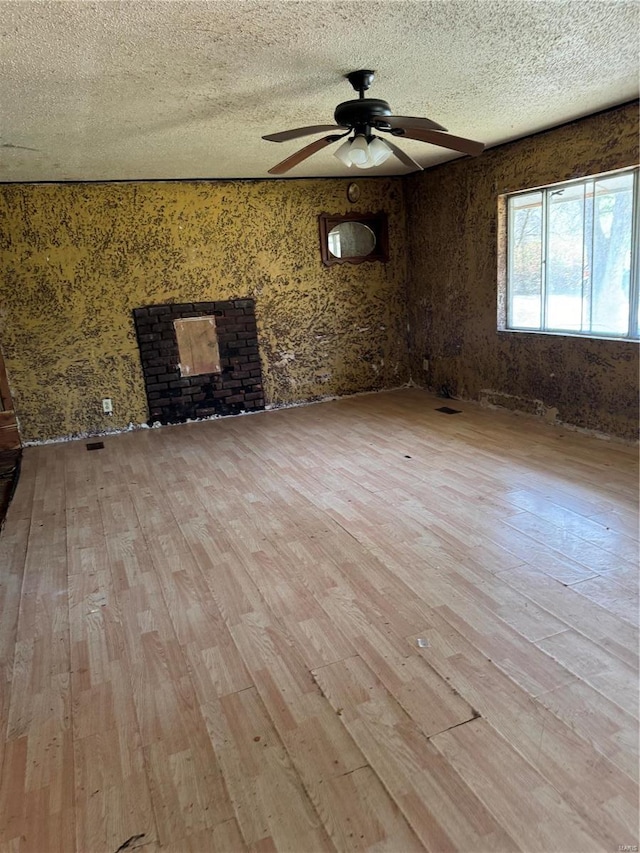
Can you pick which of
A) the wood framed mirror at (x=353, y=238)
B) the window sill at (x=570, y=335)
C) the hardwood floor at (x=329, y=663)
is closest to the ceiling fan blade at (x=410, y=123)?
the hardwood floor at (x=329, y=663)

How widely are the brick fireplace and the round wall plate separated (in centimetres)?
158

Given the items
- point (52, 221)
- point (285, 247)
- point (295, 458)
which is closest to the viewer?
A: point (295, 458)

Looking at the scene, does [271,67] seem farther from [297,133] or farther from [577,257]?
[577,257]

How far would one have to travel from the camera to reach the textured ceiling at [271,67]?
2.00 meters

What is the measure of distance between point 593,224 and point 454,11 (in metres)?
2.38

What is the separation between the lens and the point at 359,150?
9.04ft

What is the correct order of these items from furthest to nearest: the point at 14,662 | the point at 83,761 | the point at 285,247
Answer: the point at 285,247
the point at 14,662
the point at 83,761

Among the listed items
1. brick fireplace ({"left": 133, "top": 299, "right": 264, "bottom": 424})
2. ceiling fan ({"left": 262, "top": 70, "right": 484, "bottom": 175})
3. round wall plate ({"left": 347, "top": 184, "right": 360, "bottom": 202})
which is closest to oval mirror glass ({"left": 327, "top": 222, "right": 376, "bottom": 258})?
round wall plate ({"left": 347, "top": 184, "right": 360, "bottom": 202})

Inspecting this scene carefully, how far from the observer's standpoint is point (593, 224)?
3.93 metres

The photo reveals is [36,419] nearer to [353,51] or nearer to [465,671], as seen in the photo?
[353,51]

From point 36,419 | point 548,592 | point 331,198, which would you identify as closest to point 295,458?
point 548,592

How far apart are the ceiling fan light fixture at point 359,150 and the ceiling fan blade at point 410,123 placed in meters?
0.17

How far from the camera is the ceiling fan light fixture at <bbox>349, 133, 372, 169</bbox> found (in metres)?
2.73

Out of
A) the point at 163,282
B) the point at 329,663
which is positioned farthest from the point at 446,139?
the point at 163,282
